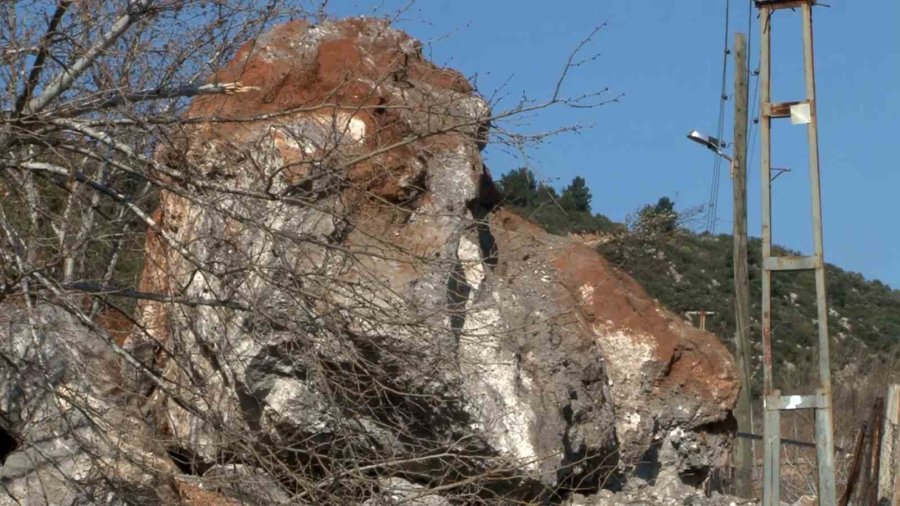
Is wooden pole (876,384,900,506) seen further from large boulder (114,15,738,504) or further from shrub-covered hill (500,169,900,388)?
shrub-covered hill (500,169,900,388)

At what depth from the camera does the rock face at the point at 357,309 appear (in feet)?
24.2

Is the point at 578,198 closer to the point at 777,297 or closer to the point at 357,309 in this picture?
the point at 777,297

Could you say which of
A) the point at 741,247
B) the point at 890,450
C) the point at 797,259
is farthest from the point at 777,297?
the point at 797,259

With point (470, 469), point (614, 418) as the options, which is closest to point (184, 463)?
point (470, 469)

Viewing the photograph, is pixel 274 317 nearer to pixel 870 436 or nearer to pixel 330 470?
pixel 330 470

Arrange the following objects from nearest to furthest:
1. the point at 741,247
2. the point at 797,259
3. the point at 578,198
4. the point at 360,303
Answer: the point at 797,259
the point at 360,303
the point at 741,247
the point at 578,198

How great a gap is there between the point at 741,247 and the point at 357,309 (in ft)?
27.8

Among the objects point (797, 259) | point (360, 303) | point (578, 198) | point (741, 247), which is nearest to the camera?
point (797, 259)

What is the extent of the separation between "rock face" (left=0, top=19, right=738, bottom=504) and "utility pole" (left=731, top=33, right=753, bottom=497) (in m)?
5.26

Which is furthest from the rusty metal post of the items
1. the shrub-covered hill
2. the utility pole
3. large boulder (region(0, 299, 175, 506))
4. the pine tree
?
the pine tree

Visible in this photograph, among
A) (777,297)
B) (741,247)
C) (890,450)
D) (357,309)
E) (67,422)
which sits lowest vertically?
(67,422)

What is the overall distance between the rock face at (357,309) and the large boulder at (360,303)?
15 mm

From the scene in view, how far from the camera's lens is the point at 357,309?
295 inches

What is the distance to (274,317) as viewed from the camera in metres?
7.28
